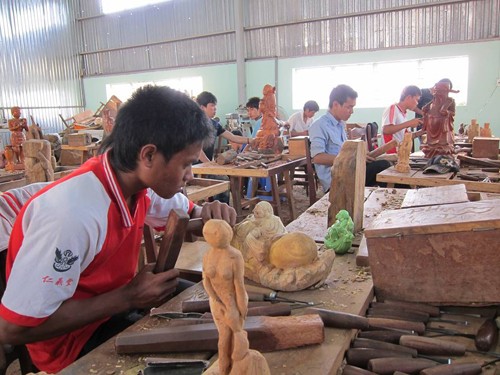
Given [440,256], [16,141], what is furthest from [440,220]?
[16,141]

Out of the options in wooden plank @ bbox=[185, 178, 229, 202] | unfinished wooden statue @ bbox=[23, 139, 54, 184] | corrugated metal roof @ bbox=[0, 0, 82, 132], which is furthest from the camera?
corrugated metal roof @ bbox=[0, 0, 82, 132]

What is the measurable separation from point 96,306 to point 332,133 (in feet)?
11.6

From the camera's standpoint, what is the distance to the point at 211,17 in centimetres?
1180

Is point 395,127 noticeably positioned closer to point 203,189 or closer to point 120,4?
point 203,189

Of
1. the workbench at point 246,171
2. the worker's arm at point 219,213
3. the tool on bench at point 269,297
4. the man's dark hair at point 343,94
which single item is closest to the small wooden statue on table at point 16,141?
the workbench at point 246,171

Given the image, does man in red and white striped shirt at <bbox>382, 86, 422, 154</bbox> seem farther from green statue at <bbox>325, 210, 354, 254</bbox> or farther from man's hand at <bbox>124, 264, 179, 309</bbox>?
man's hand at <bbox>124, 264, 179, 309</bbox>

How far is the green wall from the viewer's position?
8.75 meters

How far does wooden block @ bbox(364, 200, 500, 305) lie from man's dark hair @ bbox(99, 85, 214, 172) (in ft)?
2.56

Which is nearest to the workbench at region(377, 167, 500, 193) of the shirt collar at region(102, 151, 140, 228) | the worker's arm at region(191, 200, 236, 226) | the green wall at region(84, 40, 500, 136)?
the worker's arm at region(191, 200, 236, 226)

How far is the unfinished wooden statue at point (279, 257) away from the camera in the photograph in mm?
1632

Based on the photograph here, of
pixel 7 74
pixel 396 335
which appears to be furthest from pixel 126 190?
pixel 7 74

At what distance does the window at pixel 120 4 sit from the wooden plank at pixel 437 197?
40.5 ft

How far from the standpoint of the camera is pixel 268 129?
5844 mm

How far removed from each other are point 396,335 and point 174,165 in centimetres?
96
